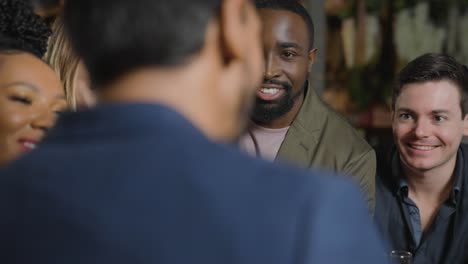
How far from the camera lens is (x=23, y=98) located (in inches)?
57.4

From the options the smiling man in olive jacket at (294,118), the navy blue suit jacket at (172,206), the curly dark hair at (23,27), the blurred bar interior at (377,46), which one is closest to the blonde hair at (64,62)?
the curly dark hair at (23,27)

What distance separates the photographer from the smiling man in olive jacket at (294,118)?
251 centimetres

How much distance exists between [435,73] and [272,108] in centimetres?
51

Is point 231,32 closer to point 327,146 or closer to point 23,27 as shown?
point 23,27

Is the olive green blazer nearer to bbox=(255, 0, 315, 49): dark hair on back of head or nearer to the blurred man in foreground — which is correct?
A: bbox=(255, 0, 315, 49): dark hair on back of head

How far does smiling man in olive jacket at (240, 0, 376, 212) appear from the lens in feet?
8.24

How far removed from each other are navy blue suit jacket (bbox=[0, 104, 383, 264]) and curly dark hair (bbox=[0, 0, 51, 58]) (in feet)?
2.67

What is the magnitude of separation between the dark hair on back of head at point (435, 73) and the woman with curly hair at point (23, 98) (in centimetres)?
137

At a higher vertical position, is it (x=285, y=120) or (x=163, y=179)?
(x=163, y=179)

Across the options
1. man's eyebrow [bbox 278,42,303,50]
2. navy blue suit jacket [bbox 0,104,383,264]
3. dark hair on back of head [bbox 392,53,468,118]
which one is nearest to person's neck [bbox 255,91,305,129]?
man's eyebrow [bbox 278,42,303,50]

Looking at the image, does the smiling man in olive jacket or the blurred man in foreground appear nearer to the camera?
the blurred man in foreground

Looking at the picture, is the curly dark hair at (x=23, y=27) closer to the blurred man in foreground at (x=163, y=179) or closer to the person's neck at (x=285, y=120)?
the blurred man in foreground at (x=163, y=179)

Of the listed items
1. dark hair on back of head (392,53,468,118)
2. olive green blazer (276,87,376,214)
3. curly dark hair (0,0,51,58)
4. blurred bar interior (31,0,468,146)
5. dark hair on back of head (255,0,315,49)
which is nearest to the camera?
curly dark hair (0,0,51,58)

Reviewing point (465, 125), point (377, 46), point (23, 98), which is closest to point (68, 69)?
point (23, 98)
